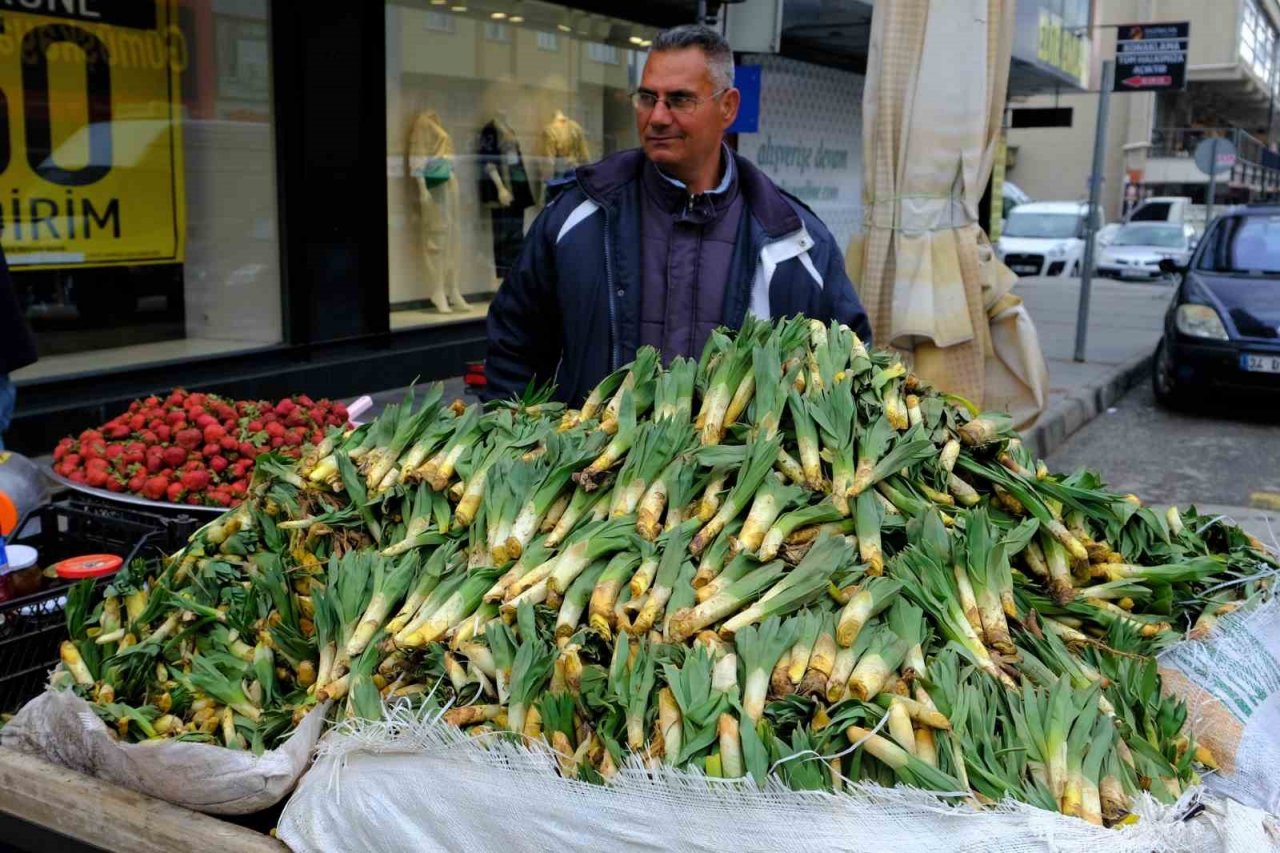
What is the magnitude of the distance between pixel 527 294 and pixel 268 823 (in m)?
2.03

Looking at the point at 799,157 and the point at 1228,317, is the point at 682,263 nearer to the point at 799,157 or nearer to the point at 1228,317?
the point at 1228,317

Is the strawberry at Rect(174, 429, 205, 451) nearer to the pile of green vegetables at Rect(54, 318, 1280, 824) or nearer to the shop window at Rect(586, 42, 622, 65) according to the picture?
the pile of green vegetables at Rect(54, 318, 1280, 824)

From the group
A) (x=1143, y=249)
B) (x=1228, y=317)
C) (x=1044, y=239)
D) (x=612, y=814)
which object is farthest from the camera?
(x=1143, y=249)

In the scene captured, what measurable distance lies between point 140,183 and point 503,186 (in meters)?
3.94

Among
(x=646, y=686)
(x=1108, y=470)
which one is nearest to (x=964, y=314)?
(x=1108, y=470)

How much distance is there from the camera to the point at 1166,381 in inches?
446

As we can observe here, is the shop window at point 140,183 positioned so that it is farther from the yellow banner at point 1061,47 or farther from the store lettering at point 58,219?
the yellow banner at point 1061,47

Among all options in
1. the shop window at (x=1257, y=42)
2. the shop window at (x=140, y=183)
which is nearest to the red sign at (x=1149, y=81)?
the shop window at (x=140, y=183)

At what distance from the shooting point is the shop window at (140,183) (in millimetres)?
7184

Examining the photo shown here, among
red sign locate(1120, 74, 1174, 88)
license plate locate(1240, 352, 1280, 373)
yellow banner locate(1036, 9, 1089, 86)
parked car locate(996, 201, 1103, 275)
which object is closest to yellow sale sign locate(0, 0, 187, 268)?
license plate locate(1240, 352, 1280, 373)

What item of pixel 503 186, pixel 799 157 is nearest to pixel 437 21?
pixel 503 186

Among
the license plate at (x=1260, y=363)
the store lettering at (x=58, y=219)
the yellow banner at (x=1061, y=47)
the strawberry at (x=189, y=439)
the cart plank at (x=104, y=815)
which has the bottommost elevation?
the license plate at (x=1260, y=363)

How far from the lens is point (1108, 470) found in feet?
29.2

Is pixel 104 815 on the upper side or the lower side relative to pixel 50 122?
lower
